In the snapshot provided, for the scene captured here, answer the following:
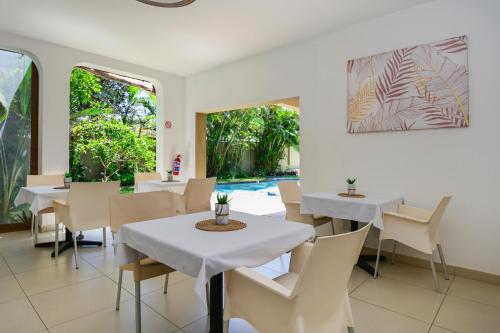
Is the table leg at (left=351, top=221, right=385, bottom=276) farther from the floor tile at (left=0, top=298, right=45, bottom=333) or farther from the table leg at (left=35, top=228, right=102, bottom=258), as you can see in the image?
the table leg at (left=35, top=228, right=102, bottom=258)

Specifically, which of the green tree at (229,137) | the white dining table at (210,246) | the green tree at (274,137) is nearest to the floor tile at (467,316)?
the white dining table at (210,246)

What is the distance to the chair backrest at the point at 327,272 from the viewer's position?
116 centimetres

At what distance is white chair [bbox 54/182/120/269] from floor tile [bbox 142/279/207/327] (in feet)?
4.03

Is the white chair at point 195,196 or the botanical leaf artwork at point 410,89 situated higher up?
the botanical leaf artwork at point 410,89

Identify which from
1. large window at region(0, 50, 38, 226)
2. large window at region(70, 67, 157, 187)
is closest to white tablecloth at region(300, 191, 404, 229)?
large window at region(0, 50, 38, 226)

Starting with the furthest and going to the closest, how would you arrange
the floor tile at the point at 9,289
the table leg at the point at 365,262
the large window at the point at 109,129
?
the large window at the point at 109,129 < the table leg at the point at 365,262 < the floor tile at the point at 9,289

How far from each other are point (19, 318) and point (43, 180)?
264cm

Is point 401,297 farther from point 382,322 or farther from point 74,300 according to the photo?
point 74,300

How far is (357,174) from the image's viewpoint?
150 inches

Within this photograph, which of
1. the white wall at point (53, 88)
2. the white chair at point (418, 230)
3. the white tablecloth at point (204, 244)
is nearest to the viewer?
the white tablecloth at point (204, 244)

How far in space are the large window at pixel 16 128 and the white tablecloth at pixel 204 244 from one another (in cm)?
406

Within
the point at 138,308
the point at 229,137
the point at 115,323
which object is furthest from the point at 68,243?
the point at 229,137

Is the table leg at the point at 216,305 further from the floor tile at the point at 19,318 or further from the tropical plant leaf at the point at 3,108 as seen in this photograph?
the tropical plant leaf at the point at 3,108

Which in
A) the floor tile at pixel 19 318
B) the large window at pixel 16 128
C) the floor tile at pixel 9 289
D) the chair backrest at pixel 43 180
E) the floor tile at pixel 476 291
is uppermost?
the large window at pixel 16 128
